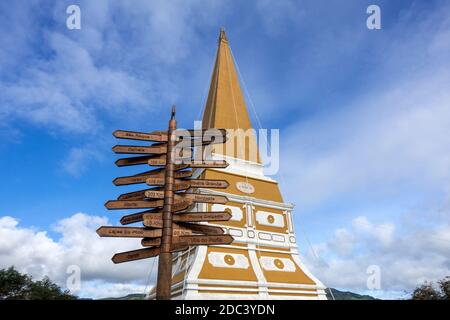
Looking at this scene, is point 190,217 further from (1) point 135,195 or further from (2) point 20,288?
(2) point 20,288

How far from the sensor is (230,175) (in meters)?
23.6

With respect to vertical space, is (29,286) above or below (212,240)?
below

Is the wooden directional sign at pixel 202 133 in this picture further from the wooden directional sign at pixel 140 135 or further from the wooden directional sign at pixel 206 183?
the wooden directional sign at pixel 206 183

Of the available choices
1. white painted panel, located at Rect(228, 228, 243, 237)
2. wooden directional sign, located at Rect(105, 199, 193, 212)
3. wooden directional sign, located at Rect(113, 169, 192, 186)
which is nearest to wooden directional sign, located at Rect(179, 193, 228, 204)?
wooden directional sign, located at Rect(105, 199, 193, 212)

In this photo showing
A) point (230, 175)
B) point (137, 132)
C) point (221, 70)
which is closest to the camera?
point (137, 132)

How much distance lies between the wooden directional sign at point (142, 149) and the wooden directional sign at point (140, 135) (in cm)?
16

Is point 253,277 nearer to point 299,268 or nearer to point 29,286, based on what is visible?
point 299,268

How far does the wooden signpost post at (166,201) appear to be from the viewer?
622cm

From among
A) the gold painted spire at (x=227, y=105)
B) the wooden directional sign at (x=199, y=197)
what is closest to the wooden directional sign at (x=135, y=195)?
the wooden directional sign at (x=199, y=197)

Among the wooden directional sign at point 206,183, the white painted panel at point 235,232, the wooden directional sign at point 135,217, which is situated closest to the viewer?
the wooden directional sign at point 135,217

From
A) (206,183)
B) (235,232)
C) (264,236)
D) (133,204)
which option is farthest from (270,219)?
(133,204)
